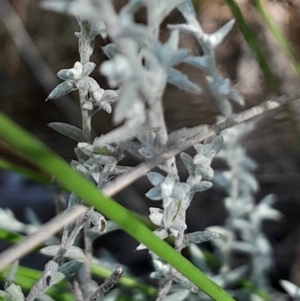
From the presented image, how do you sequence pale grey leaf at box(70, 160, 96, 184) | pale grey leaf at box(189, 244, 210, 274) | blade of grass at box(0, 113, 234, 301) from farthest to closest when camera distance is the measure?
pale grey leaf at box(189, 244, 210, 274), pale grey leaf at box(70, 160, 96, 184), blade of grass at box(0, 113, 234, 301)

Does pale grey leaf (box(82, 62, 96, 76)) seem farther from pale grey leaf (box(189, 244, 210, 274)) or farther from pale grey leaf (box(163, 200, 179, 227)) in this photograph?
pale grey leaf (box(189, 244, 210, 274))

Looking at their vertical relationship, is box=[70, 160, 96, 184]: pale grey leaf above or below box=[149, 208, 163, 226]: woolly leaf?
above

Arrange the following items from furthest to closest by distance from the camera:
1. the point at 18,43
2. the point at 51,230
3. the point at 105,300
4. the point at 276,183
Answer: the point at 18,43
the point at 276,183
the point at 105,300
the point at 51,230

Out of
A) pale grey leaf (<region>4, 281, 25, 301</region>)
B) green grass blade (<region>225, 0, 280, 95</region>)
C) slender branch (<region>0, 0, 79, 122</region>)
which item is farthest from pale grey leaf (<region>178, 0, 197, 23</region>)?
slender branch (<region>0, 0, 79, 122</region>)

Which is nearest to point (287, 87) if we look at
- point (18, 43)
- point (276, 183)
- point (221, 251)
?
point (276, 183)

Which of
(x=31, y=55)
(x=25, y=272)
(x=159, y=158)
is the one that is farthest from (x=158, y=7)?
(x=31, y=55)

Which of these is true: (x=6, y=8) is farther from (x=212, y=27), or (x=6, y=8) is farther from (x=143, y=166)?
(x=143, y=166)
